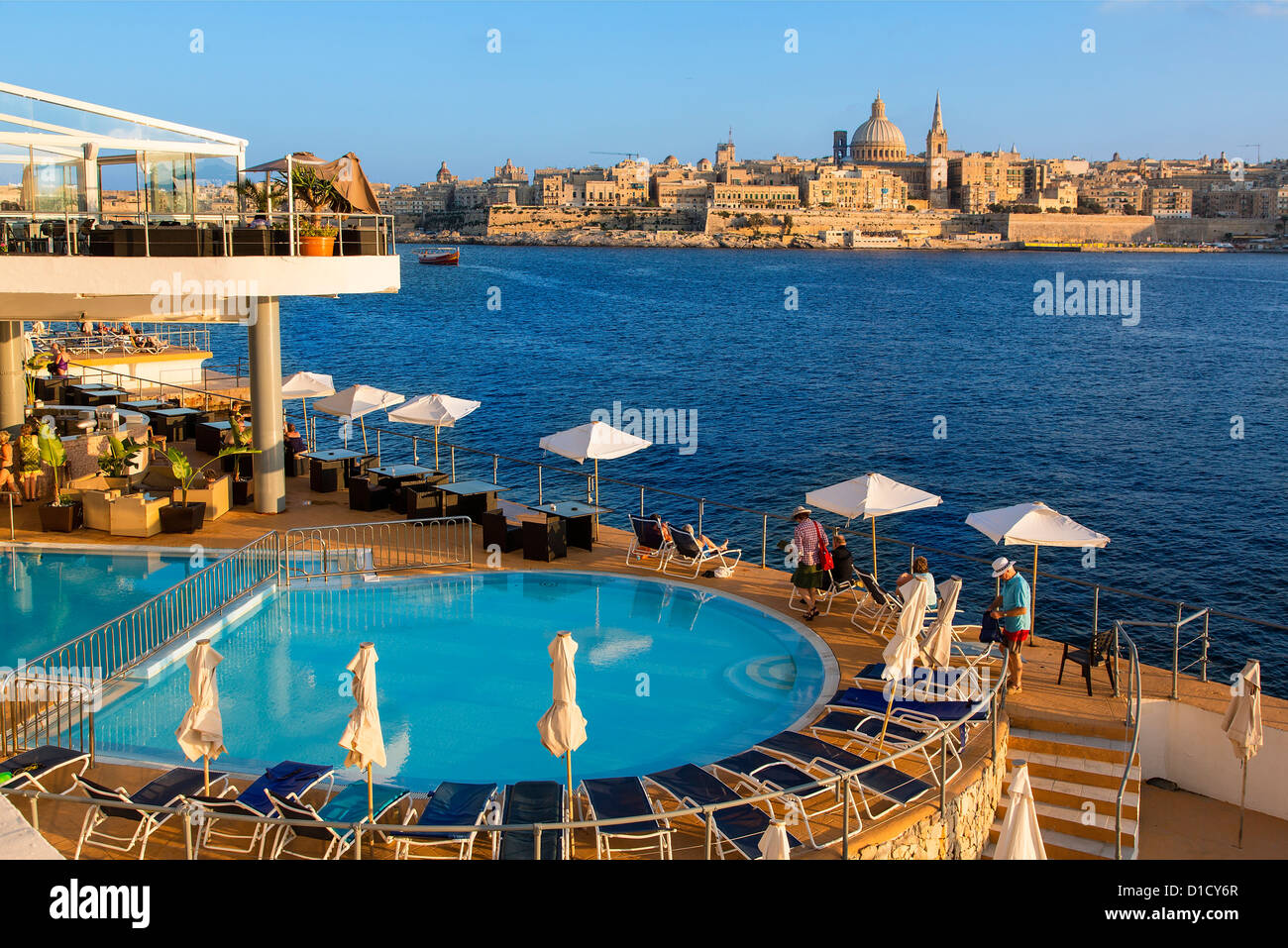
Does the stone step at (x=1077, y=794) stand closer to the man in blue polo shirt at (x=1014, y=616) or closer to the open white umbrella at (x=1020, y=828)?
the man in blue polo shirt at (x=1014, y=616)

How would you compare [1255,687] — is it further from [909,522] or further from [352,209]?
[909,522]

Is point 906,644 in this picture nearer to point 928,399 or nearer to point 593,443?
point 593,443

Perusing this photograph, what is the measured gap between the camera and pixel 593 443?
15.3m

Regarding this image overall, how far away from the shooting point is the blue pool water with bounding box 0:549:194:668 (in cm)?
1145

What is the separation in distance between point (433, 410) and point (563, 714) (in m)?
10.5

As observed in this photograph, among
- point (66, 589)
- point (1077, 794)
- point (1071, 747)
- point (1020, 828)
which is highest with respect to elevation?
point (66, 589)

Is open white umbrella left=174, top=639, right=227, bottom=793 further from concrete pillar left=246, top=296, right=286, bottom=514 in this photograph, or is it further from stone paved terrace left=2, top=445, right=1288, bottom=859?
concrete pillar left=246, top=296, right=286, bottom=514

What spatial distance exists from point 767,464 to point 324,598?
26038mm

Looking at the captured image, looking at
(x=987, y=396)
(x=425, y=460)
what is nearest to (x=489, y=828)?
(x=425, y=460)

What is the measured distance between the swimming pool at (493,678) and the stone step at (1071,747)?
1.88 meters

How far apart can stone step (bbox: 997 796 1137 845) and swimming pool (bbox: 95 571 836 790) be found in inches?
87.5

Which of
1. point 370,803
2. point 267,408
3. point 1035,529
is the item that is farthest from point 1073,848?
point 267,408

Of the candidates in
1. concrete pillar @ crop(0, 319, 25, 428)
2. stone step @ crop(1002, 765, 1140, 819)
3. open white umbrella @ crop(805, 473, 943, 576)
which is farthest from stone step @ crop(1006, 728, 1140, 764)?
concrete pillar @ crop(0, 319, 25, 428)

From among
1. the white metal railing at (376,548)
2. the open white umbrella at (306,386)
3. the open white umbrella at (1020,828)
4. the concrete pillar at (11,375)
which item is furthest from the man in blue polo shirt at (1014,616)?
the concrete pillar at (11,375)
